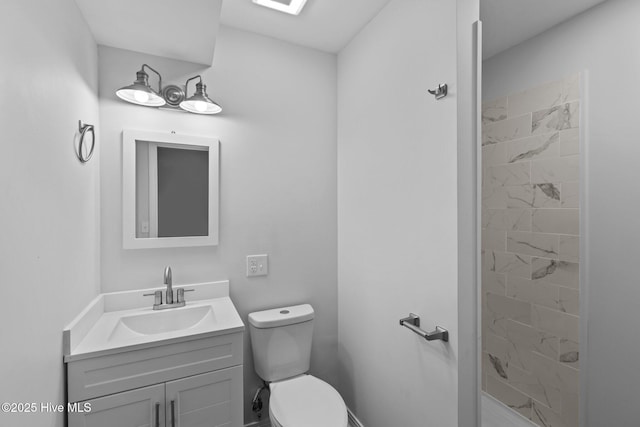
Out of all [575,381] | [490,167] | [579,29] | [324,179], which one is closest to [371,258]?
[324,179]

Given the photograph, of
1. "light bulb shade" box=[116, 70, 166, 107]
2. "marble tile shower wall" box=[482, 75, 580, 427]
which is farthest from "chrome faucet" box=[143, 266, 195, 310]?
"marble tile shower wall" box=[482, 75, 580, 427]

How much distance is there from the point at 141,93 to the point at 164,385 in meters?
1.38

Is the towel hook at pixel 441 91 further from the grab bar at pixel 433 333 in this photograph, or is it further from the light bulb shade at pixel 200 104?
the light bulb shade at pixel 200 104

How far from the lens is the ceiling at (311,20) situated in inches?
61.4

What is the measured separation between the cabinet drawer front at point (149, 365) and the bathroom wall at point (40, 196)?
0.07 m

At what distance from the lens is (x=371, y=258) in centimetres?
169

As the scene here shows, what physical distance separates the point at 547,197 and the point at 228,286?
6.54 ft

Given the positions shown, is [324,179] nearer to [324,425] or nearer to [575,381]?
[324,425]

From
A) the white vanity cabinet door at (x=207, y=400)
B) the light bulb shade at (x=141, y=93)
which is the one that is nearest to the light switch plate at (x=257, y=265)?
the white vanity cabinet door at (x=207, y=400)

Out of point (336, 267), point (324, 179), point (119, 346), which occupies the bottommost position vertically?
point (119, 346)

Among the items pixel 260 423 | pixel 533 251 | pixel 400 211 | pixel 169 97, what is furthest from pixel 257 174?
pixel 533 251

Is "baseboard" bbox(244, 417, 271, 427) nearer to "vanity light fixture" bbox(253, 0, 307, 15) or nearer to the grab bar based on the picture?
the grab bar

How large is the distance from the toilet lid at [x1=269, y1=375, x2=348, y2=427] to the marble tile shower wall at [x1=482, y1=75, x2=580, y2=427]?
126 cm

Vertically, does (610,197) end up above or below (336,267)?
above
